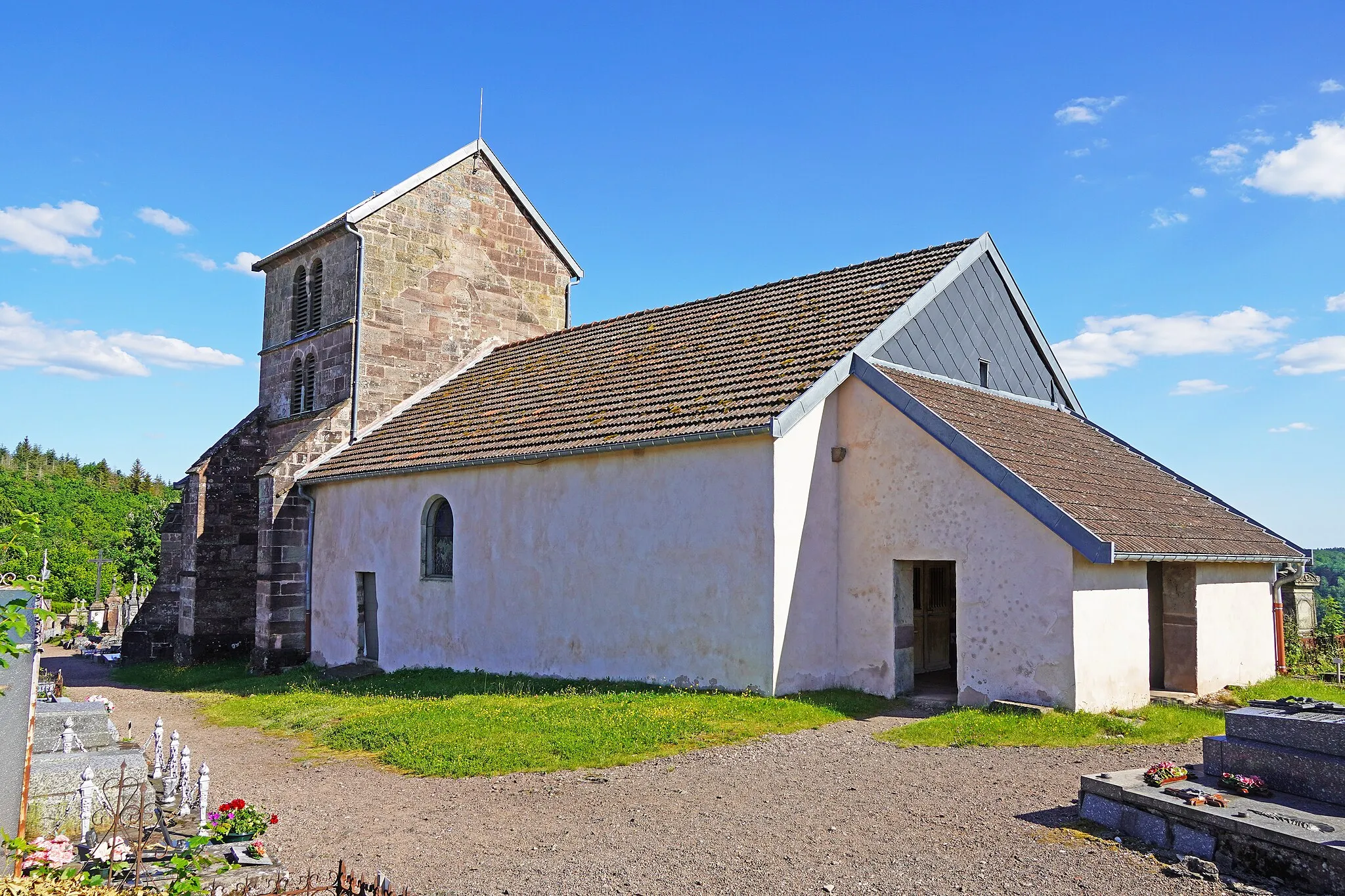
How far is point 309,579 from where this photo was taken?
1991 cm

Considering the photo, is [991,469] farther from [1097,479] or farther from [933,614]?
[933,614]

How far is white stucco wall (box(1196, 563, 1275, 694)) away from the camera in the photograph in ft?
44.0

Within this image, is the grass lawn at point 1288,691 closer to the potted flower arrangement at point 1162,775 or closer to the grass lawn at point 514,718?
the grass lawn at point 514,718

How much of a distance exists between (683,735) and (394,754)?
10.7ft

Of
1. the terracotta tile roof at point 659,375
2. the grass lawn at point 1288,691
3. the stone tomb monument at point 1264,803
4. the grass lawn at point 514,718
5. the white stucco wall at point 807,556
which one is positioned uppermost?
the terracotta tile roof at point 659,375

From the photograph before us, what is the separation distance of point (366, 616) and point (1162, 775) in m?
15.6

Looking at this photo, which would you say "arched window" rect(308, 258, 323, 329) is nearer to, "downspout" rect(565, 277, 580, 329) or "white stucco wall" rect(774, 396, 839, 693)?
"downspout" rect(565, 277, 580, 329)

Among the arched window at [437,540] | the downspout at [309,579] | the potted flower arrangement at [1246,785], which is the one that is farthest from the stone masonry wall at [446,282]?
the potted flower arrangement at [1246,785]

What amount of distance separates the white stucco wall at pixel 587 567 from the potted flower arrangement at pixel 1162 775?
561 centimetres

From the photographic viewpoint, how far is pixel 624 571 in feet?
45.7

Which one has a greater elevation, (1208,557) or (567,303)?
(567,303)

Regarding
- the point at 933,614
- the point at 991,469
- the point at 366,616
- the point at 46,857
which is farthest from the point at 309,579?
the point at 46,857

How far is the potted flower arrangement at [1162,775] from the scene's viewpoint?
696 centimetres

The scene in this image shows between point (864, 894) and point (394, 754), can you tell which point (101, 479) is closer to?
point (394, 754)
